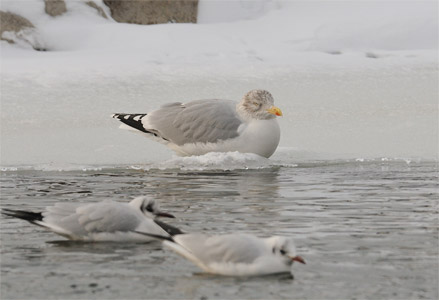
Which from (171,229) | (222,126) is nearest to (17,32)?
(222,126)

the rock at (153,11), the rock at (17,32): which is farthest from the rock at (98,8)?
the rock at (17,32)

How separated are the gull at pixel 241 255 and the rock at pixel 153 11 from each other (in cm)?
1236

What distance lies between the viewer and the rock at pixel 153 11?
1816 cm

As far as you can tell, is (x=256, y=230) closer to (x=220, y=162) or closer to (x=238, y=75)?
(x=220, y=162)

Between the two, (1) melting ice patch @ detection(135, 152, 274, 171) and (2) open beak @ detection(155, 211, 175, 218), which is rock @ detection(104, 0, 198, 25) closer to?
(1) melting ice patch @ detection(135, 152, 274, 171)

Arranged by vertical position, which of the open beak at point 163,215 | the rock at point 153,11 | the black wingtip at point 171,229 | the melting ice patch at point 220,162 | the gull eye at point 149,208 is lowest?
the black wingtip at point 171,229

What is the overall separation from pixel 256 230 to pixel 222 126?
3.85m

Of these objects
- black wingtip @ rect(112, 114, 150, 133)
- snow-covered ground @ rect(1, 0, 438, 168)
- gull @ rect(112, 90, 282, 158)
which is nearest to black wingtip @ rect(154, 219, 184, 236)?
gull @ rect(112, 90, 282, 158)

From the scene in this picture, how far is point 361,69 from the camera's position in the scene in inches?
597

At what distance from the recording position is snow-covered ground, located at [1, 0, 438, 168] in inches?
473

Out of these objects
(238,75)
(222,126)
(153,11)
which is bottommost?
(222,126)

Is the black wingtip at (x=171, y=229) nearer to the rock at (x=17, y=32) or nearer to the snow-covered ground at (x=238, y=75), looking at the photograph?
the snow-covered ground at (x=238, y=75)

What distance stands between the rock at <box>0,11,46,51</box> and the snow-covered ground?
0.10 m

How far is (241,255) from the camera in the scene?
596 cm
